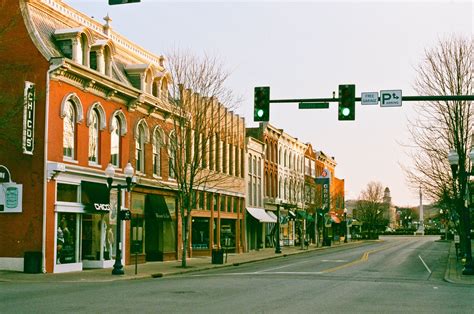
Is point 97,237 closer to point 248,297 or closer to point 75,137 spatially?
point 75,137

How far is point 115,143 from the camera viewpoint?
33.9 m

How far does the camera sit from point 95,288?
20594 millimetres

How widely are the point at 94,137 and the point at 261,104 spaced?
1465cm

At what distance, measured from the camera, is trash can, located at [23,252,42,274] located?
26.9m

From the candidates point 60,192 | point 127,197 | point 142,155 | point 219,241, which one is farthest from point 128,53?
point 219,241

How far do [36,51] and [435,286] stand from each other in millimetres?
18209

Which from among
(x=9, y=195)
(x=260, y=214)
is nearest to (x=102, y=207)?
(x=9, y=195)

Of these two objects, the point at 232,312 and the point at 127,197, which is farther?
the point at 127,197

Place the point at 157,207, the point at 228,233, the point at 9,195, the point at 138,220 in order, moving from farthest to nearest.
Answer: the point at 228,233 → the point at 157,207 → the point at 138,220 → the point at 9,195

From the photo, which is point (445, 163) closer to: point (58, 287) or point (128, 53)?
point (128, 53)

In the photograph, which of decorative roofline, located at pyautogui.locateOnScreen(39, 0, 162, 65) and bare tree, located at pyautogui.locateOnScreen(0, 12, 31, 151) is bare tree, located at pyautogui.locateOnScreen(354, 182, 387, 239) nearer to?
decorative roofline, located at pyautogui.locateOnScreen(39, 0, 162, 65)

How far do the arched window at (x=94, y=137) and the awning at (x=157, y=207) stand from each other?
6168 millimetres

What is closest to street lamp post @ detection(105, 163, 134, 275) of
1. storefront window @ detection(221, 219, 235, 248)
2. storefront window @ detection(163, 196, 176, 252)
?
storefront window @ detection(163, 196, 176, 252)

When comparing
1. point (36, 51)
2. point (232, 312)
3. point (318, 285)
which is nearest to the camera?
point (232, 312)
